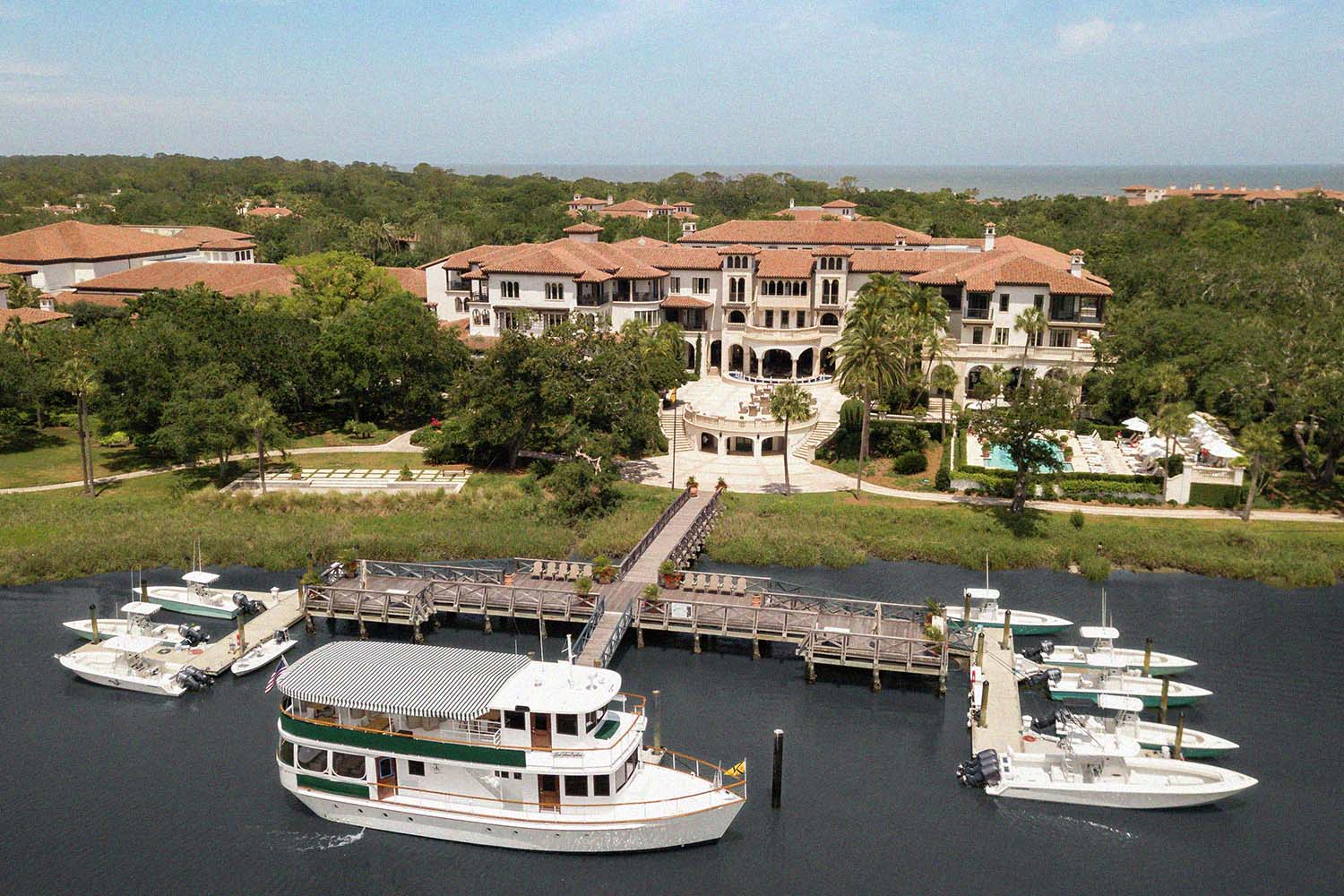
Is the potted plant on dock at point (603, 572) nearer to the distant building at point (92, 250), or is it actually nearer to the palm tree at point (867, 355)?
the palm tree at point (867, 355)

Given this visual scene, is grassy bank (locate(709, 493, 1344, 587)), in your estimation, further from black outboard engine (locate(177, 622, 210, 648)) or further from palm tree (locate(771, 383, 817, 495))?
black outboard engine (locate(177, 622, 210, 648))

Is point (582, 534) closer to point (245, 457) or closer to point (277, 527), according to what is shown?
point (277, 527)

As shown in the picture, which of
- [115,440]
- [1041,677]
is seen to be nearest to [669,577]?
[1041,677]

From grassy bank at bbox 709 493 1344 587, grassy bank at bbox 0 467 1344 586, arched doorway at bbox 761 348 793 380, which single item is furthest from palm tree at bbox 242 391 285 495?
arched doorway at bbox 761 348 793 380

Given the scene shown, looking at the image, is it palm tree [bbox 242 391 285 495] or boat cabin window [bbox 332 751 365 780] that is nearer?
boat cabin window [bbox 332 751 365 780]

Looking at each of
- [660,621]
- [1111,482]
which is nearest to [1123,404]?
[1111,482]
